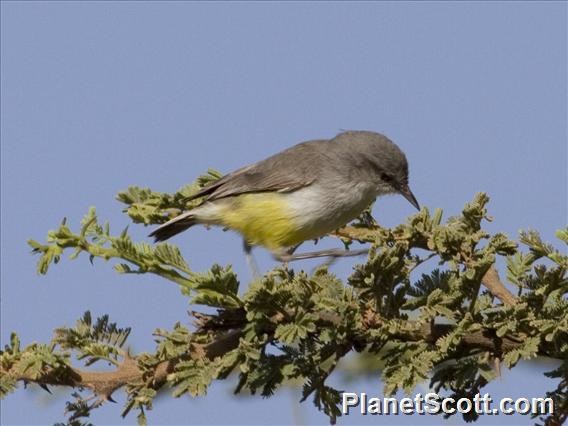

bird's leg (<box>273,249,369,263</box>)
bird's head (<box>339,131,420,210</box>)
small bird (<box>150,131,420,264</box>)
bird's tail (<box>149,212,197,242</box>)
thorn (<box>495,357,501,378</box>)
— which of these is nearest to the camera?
thorn (<box>495,357,501,378</box>)

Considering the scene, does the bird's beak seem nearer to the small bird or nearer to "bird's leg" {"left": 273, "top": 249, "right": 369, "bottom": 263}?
the small bird

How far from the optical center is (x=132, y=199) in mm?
5699

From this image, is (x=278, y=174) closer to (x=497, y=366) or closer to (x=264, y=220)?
(x=264, y=220)

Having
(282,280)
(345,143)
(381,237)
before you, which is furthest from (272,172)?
(282,280)

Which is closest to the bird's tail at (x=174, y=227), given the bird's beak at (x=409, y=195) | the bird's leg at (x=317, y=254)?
the bird's leg at (x=317, y=254)

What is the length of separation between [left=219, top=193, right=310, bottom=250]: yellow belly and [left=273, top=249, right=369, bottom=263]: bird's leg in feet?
0.27

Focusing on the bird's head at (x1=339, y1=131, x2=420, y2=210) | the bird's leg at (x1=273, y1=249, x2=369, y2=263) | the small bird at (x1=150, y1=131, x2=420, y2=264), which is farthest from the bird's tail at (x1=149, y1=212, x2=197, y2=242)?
the bird's head at (x1=339, y1=131, x2=420, y2=210)

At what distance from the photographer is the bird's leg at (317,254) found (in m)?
5.98

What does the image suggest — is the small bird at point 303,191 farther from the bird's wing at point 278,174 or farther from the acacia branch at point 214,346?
the acacia branch at point 214,346

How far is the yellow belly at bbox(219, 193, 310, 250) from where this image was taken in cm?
734

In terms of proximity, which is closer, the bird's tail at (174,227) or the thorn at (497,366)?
the thorn at (497,366)

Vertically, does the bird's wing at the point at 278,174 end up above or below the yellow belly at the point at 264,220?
above

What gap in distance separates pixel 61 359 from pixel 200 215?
297 centimetres

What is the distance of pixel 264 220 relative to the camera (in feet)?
24.6
